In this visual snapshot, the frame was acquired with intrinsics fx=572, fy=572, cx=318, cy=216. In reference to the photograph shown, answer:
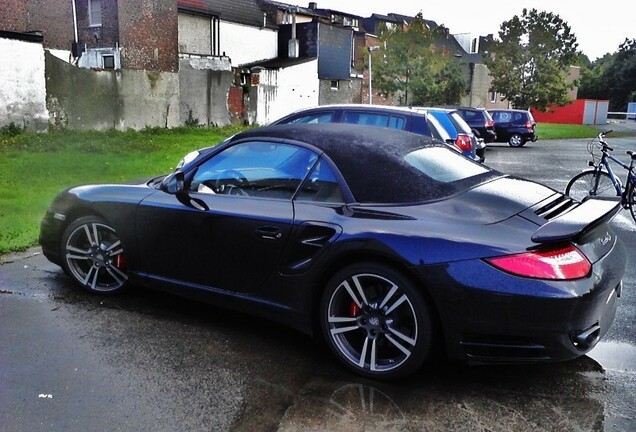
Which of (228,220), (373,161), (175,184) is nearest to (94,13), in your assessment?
(175,184)

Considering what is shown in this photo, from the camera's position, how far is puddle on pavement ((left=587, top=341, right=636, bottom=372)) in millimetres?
3637

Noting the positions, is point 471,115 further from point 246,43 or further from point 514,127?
point 246,43

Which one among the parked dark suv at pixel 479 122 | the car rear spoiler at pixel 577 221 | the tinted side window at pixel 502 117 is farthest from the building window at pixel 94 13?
the car rear spoiler at pixel 577 221

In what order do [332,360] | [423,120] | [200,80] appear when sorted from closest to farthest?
1. [332,360]
2. [423,120]
3. [200,80]

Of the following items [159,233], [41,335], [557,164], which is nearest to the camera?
[41,335]

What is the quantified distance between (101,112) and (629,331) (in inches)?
746

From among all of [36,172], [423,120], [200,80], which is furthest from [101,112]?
[423,120]

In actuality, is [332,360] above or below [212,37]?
below

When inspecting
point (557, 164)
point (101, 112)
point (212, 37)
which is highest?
point (212, 37)

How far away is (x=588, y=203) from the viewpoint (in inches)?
149

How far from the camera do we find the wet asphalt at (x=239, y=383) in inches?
117

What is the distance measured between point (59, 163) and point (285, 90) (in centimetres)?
2188

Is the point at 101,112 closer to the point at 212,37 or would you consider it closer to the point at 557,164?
the point at 557,164

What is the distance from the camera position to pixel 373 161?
12.1 ft
